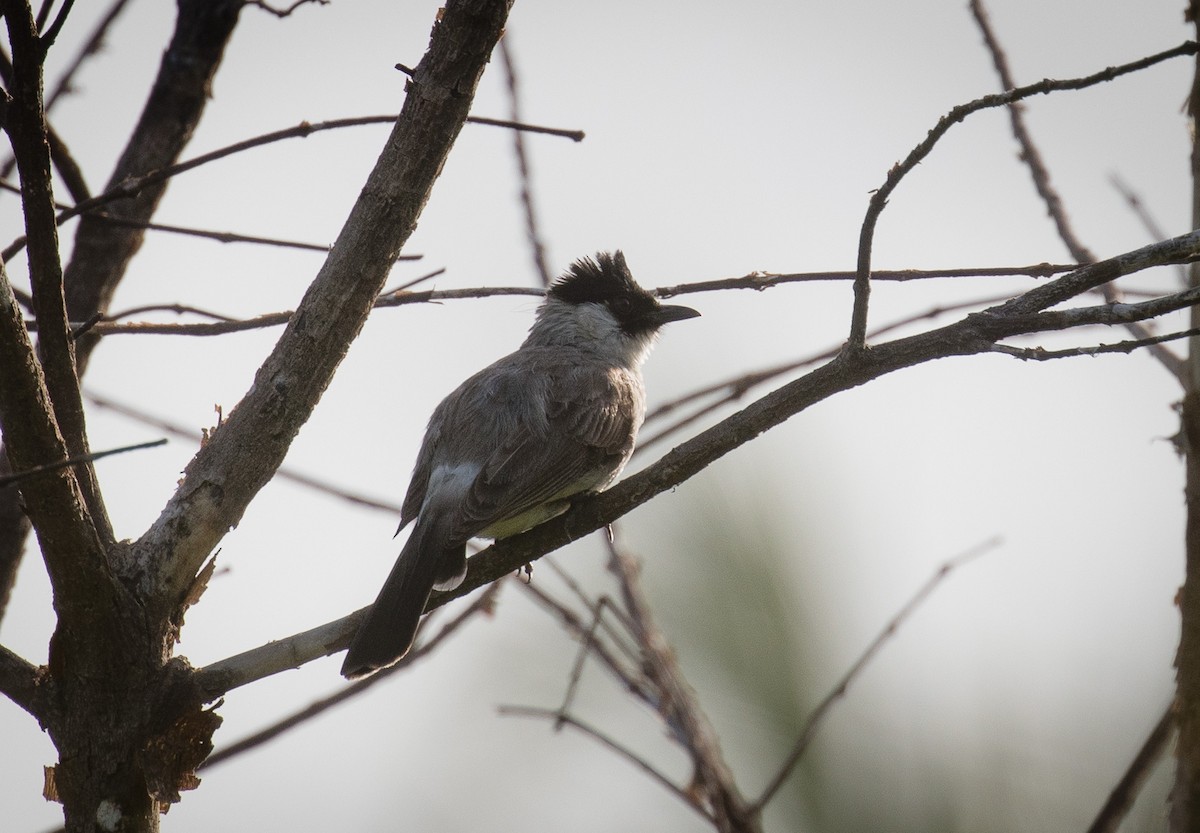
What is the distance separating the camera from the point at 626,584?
303 cm

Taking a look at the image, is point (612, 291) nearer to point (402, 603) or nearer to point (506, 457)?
point (506, 457)

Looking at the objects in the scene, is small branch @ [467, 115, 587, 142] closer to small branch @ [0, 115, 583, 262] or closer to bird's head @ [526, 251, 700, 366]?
small branch @ [0, 115, 583, 262]

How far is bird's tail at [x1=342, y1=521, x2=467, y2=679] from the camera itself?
2869mm

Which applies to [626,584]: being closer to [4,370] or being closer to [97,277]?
[4,370]

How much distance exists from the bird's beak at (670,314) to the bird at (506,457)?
223mm

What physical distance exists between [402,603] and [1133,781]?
5.93 feet

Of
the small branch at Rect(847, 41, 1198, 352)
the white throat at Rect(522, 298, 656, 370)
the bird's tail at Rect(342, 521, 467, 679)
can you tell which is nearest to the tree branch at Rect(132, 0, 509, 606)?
Result: the bird's tail at Rect(342, 521, 467, 679)

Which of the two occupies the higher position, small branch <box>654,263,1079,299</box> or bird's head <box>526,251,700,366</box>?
bird's head <box>526,251,700,366</box>

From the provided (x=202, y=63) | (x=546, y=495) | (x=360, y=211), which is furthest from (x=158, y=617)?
(x=202, y=63)

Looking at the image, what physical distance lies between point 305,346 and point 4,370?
64 centimetres

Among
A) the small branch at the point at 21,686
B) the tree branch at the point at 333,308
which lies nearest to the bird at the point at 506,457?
the tree branch at the point at 333,308

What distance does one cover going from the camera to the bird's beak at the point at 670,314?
211 inches

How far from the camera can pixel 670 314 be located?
538 centimetres

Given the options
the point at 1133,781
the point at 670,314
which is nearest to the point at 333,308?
the point at 1133,781
